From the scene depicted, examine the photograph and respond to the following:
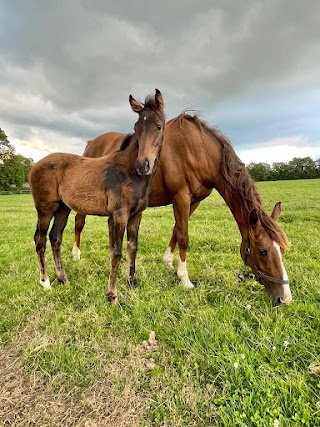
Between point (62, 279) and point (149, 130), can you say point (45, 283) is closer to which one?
point (62, 279)

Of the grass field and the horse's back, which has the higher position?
the horse's back

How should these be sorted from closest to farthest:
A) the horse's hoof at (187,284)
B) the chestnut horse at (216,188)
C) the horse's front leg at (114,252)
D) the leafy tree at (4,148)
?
the chestnut horse at (216,188), the horse's front leg at (114,252), the horse's hoof at (187,284), the leafy tree at (4,148)

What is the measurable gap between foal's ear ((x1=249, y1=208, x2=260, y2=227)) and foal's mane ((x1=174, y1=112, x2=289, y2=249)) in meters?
0.06

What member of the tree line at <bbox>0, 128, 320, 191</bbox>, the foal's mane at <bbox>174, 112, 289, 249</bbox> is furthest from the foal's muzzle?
the tree line at <bbox>0, 128, 320, 191</bbox>

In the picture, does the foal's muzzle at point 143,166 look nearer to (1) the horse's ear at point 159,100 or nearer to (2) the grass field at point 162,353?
(1) the horse's ear at point 159,100

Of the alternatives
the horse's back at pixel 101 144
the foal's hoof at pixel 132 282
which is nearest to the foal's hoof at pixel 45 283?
the foal's hoof at pixel 132 282

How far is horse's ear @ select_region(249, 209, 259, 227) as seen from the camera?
2996mm

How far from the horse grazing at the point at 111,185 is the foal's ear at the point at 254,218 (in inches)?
49.2

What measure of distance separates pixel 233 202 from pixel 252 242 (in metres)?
0.65

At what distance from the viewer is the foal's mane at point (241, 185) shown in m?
2.98

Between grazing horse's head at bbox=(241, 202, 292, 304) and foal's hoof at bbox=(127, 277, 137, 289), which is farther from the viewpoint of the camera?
foal's hoof at bbox=(127, 277, 137, 289)

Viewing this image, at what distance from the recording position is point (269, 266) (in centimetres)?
296

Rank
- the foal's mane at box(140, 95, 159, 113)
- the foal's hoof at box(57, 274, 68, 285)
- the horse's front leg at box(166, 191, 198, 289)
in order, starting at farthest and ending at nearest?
the foal's hoof at box(57, 274, 68, 285), the horse's front leg at box(166, 191, 198, 289), the foal's mane at box(140, 95, 159, 113)

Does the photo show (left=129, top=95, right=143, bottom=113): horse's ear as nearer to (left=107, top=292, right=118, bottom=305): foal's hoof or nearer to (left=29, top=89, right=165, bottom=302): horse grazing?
(left=29, top=89, right=165, bottom=302): horse grazing
